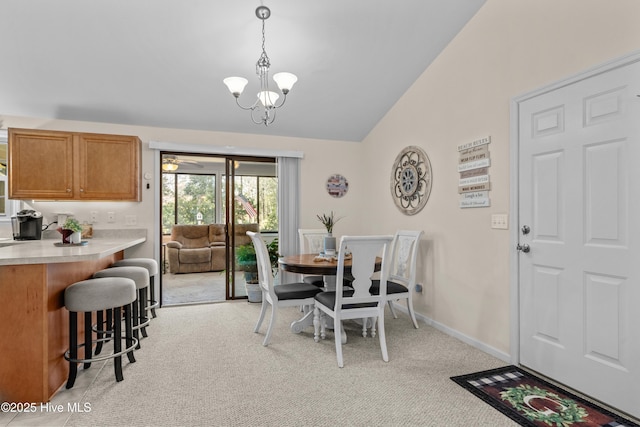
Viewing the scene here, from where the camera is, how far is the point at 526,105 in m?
2.62

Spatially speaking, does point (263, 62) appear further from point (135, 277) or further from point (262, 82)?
point (135, 277)

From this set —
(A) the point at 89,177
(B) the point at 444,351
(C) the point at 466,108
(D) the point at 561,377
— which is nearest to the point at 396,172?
(C) the point at 466,108

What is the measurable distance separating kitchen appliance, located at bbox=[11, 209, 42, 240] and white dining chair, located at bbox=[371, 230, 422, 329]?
355cm

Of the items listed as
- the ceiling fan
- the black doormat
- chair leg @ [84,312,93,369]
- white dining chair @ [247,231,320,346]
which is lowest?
the black doormat

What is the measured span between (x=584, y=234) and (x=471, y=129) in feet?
4.35

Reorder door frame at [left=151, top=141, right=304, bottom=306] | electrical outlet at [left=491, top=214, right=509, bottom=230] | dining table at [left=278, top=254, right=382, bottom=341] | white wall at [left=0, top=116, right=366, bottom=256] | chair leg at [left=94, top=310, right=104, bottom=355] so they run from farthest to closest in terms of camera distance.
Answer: door frame at [left=151, top=141, right=304, bottom=306], white wall at [left=0, top=116, right=366, bottom=256], dining table at [left=278, top=254, right=382, bottom=341], chair leg at [left=94, top=310, right=104, bottom=355], electrical outlet at [left=491, top=214, right=509, bottom=230]

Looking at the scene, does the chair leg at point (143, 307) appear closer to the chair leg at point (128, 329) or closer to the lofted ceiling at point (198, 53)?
the chair leg at point (128, 329)

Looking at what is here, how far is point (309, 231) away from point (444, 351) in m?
2.05

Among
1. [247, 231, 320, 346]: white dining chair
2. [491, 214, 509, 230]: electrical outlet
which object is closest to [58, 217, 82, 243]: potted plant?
[247, 231, 320, 346]: white dining chair

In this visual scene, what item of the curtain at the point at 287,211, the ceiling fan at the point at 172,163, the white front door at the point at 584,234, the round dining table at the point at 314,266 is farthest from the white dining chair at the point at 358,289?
the ceiling fan at the point at 172,163

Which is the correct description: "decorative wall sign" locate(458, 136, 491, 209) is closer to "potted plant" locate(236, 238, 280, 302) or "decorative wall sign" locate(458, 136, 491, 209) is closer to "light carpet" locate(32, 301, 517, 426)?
"light carpet" locate(32, 301, 517, 426)

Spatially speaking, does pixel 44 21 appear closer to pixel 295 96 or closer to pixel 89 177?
pixel 89 177

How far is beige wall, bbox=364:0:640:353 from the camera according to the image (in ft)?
7.42

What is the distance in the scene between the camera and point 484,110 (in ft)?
9.89
